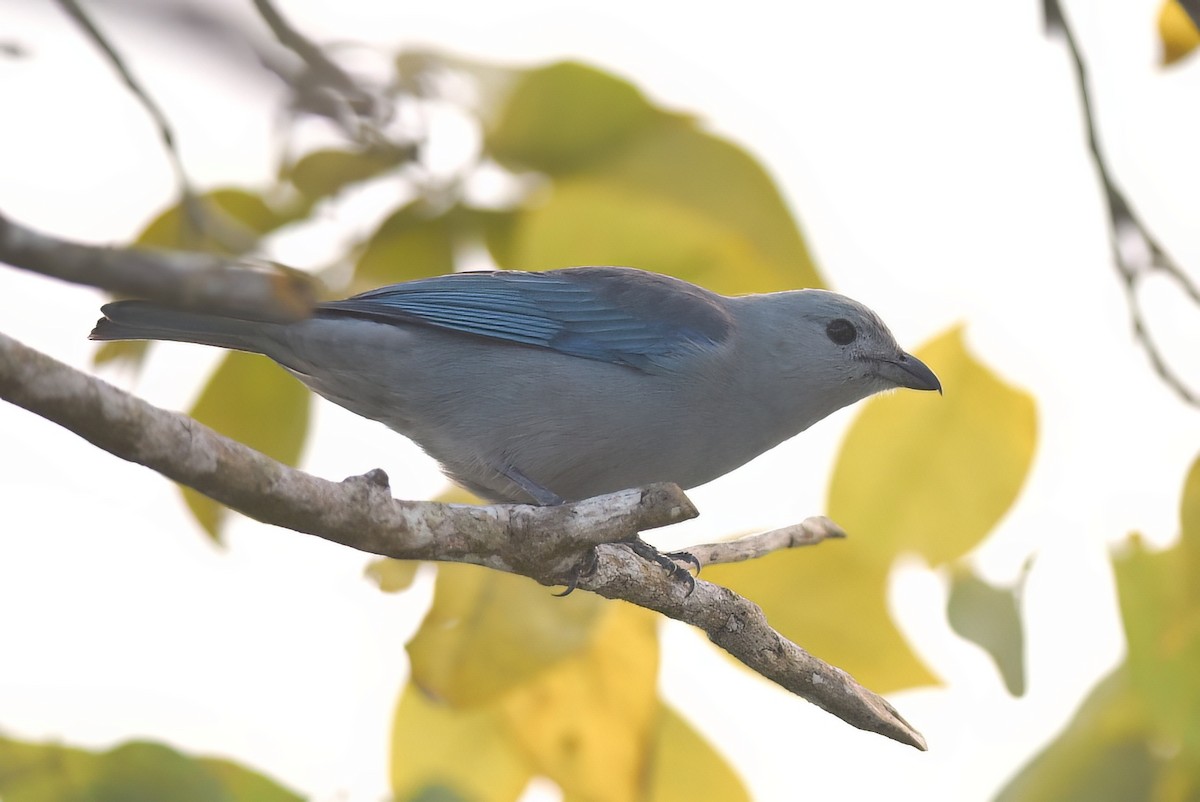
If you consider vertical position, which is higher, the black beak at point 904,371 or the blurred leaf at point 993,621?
the black beak at point 904,371

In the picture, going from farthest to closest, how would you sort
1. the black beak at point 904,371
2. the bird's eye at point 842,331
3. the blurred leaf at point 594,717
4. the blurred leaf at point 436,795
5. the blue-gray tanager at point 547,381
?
the bird's eye at point 842,331 < the black beak at point 904,371 < the blue-gray tanager at point 547,381 < the blurred leaf at point 594,717 < the blurred leaf at point 436,795

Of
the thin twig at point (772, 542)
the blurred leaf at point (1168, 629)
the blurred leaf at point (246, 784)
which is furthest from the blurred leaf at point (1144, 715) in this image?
the blurred leaf at point (246, 784)

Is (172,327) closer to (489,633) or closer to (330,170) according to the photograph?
(330,170)

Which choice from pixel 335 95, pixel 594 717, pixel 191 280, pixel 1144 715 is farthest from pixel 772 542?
pixel 191 280

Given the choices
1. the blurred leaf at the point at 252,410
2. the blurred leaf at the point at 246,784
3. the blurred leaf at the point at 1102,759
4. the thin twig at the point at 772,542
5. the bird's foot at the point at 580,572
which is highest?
the blurred leaf at the point at 252,410

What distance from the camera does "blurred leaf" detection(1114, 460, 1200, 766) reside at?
3.22m

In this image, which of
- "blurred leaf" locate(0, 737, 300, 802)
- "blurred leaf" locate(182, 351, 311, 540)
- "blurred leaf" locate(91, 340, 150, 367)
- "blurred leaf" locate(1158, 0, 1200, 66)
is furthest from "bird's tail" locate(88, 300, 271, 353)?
"blurred leaf" locate(1158, 0, 1200, 66)

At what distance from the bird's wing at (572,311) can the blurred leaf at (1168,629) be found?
205cm

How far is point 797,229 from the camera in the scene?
3.21 meters

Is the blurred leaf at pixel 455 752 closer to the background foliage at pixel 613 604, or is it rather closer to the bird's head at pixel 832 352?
the background foliage at pixel 613 604

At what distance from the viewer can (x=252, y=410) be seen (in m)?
3.57

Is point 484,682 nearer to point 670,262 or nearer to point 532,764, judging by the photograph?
point 532,764

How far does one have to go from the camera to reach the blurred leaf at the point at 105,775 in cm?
268

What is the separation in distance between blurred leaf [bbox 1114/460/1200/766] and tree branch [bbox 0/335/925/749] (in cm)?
77
